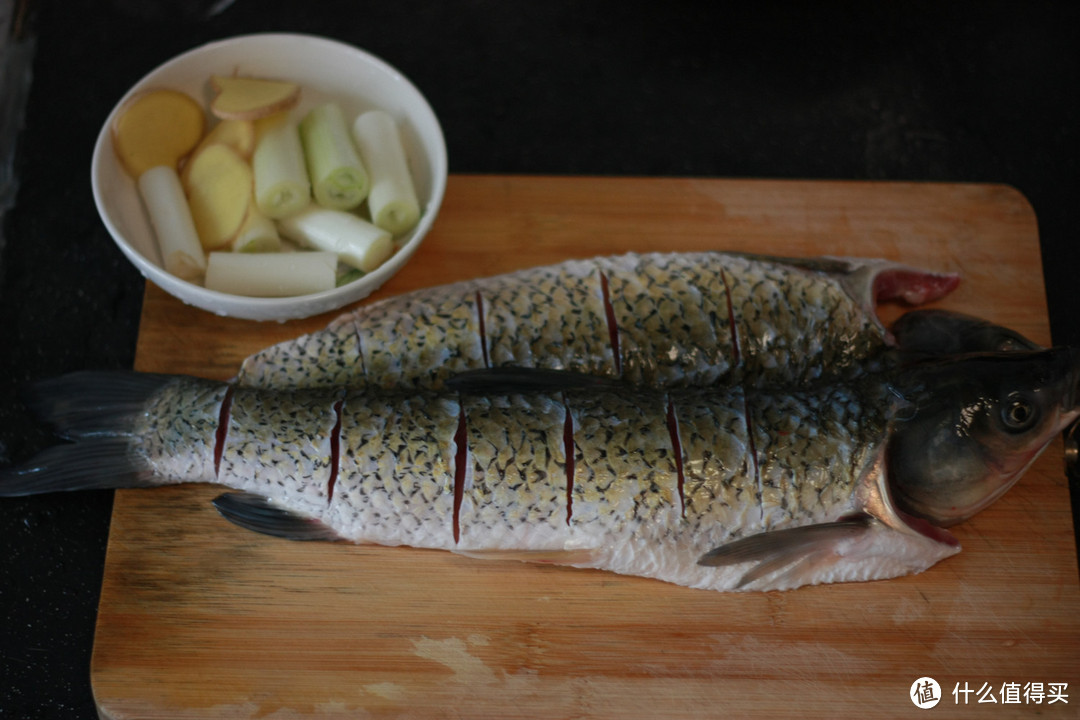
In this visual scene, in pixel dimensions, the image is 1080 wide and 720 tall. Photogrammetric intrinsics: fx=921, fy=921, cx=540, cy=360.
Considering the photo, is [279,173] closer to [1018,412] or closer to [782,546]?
[782,546]

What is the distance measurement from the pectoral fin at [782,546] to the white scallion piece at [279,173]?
1163 millimetres

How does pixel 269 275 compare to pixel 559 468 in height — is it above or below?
above

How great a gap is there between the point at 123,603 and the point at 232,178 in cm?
93

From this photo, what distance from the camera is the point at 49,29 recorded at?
2.73 meters

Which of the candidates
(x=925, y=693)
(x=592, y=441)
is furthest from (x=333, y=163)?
(x=925, y=693)

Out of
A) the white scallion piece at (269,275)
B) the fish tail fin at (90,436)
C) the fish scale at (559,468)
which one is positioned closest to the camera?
the fish scale at (559,468)

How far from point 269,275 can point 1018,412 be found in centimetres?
155

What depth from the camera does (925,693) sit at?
1778 millimetres

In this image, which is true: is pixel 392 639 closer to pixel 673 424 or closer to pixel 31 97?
pixel 673 424

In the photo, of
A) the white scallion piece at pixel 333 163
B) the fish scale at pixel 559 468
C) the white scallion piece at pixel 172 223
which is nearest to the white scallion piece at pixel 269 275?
the white scallion piece at pixel 172 223

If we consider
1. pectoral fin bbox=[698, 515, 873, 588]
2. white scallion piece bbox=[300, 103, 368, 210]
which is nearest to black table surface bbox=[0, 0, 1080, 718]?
white scallion piece bbox=[300, 103, 368, 210]

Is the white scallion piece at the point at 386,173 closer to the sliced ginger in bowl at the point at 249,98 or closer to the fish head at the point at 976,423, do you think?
the sliced ginger in bowl at the point at 249,98

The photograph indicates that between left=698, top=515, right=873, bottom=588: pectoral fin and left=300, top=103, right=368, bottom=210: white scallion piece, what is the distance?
3.59ft

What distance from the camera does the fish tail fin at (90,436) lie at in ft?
6.06
